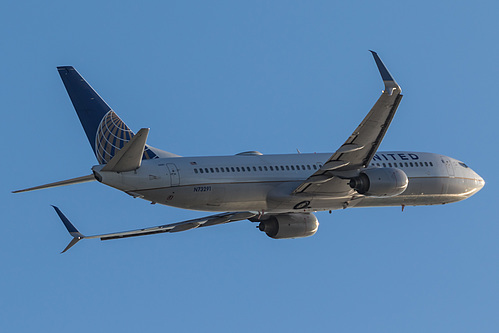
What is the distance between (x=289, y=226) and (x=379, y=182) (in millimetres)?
7927

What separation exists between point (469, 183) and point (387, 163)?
6.32 meters

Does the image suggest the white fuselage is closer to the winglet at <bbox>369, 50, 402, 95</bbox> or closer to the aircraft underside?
the aircraft underside

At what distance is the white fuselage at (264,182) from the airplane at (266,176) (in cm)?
5

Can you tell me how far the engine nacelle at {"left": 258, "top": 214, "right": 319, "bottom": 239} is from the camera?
6069 centimetres

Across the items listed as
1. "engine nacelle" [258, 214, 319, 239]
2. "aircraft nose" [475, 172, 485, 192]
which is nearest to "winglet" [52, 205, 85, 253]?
"engine nacelle" [258, 214, 319, 239]

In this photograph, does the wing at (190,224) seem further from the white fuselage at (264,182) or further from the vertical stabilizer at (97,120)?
the vertical stabilizer at (97,120)

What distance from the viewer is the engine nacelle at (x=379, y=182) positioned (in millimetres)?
54562

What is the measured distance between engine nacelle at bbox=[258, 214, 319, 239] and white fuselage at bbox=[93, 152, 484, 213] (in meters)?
2.47

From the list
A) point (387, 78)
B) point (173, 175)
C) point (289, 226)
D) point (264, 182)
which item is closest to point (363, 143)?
point (387, 78)

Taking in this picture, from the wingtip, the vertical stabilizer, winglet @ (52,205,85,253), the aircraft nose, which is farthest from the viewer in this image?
the aircraft nose

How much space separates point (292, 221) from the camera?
6078 cm

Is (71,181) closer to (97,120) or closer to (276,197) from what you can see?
(97,120)

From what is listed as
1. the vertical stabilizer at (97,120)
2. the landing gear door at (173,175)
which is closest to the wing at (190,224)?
Result: the vertical stabilizer at (97,120)

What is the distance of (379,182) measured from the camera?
179ft
